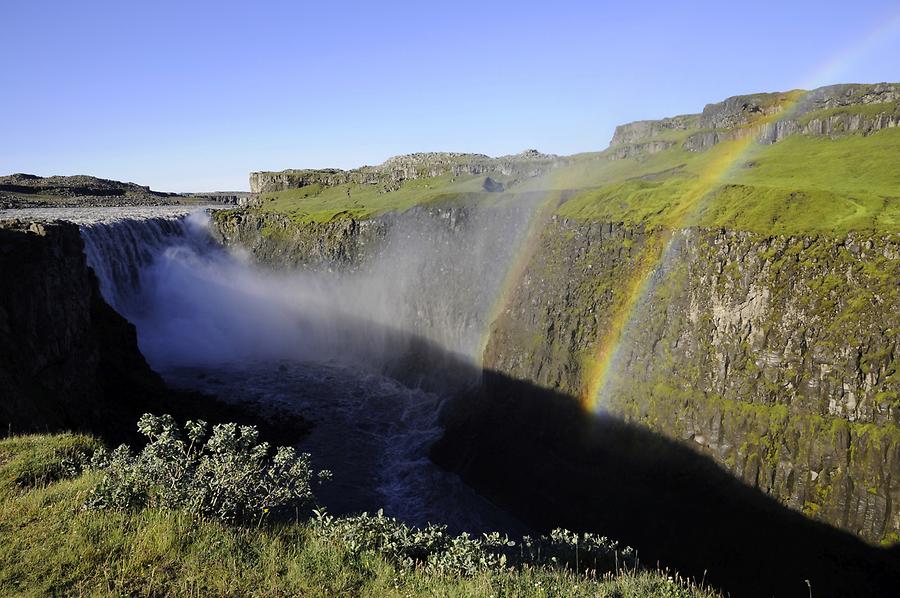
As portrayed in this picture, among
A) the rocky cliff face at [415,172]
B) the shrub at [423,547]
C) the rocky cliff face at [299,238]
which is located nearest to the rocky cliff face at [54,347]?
the shrub at [423,547]

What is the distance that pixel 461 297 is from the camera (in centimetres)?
6022

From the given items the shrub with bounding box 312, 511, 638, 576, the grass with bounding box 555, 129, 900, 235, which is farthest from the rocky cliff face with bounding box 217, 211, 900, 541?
the shrub with bounding box 312, 511, 638, 576

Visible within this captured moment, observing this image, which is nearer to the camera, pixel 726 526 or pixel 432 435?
pixel 726 526

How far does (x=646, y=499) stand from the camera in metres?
32.7

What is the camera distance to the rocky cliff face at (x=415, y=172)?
104 metres

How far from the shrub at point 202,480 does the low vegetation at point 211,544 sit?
31mm

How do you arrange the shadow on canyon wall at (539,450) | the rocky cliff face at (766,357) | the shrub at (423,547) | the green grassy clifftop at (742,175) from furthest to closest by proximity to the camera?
the green grassy clifftop at (742,175)
the rocky cliff face at (766,357)
the shadow on canyon wall at (539,450)
the shrub at (423,547)

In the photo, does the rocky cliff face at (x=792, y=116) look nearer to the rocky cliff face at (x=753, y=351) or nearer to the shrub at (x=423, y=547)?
the rocky cliff face at (x=753, y=351)

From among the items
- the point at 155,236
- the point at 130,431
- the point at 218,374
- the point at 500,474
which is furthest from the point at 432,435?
the point at 155,236

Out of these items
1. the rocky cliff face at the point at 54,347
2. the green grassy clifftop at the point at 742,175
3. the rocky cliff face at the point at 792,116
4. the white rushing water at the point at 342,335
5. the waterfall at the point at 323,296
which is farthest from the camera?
the waterfall at the point at 323,296

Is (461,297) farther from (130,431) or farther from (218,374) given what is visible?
(130,431)

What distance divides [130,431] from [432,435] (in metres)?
23.3

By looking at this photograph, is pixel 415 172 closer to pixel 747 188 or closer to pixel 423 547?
pixel 747 188

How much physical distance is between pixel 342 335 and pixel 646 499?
4855 cm
